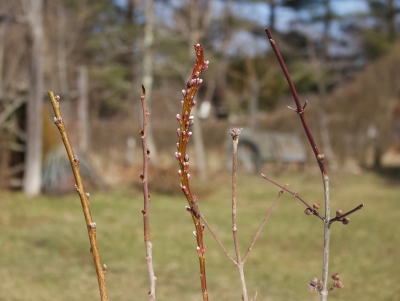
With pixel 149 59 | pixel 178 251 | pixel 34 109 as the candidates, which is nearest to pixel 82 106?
pixel 34 109

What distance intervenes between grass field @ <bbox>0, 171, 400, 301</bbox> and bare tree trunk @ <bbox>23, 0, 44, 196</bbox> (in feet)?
1.42

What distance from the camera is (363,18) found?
30.1 m

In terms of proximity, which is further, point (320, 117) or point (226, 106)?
→ point (226, 106)

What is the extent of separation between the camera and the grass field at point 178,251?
4.27 metres

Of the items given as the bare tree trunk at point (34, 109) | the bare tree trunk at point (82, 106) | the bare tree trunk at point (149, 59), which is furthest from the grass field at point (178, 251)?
the bare tree trunk at point (149, 59)

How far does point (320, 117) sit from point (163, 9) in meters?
5.82

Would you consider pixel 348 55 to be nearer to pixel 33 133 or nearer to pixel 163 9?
pixel 163 9

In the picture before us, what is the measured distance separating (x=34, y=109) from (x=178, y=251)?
473cm

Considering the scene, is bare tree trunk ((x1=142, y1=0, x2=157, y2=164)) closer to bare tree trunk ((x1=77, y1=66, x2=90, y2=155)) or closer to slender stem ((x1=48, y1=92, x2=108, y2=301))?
bare tree trunk ((x1=77, y1=66, x2=90, y2=155))

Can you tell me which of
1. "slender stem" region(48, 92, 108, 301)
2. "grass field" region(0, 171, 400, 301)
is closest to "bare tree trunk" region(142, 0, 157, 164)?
"grass field" region(0, 171, 400, 301)

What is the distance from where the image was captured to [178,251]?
5598mm

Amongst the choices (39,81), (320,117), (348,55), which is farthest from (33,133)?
(348,55)

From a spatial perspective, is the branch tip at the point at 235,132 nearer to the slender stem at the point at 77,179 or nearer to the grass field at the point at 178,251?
the slender stem at the point at 77,179

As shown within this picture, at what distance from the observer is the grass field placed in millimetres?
4266
